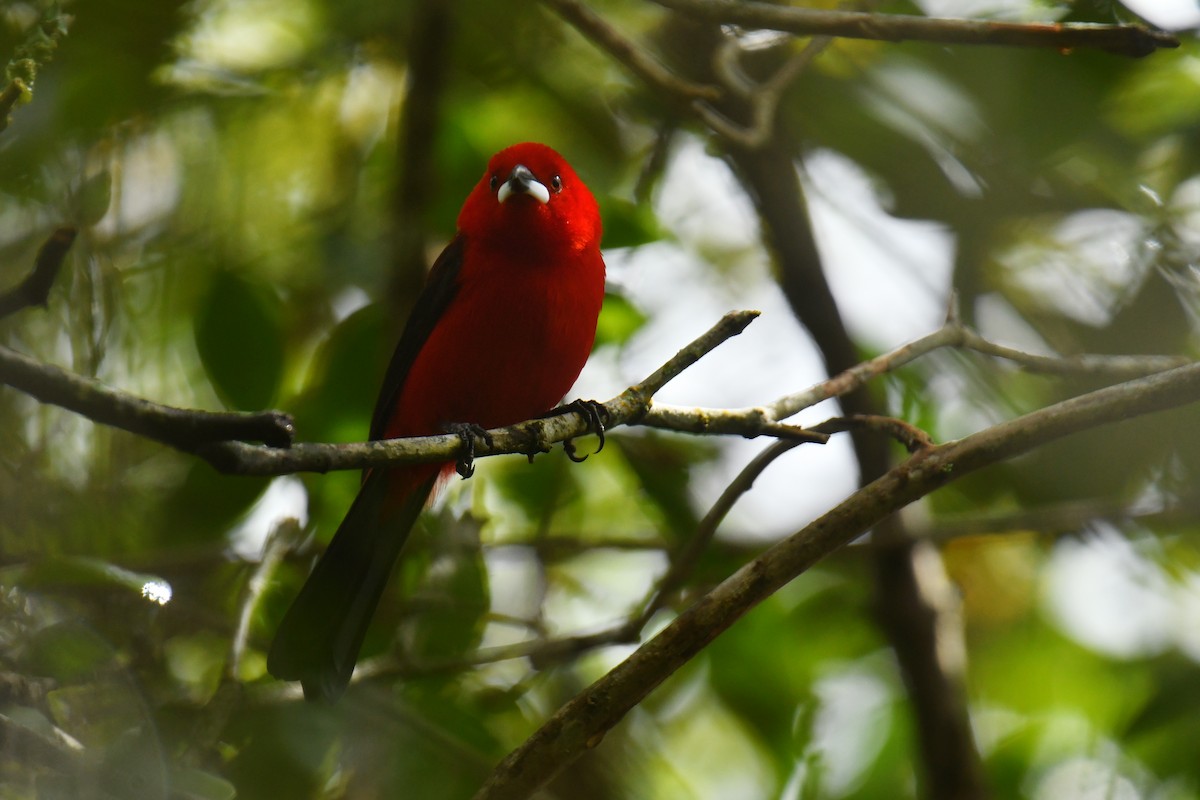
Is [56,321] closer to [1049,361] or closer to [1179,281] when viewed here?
[1049,361]

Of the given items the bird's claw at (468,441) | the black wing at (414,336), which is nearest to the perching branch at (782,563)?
the bird's claw at (468,441)

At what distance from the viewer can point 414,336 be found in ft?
12.5

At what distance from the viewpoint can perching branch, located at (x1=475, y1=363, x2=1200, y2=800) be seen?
2.31 meters

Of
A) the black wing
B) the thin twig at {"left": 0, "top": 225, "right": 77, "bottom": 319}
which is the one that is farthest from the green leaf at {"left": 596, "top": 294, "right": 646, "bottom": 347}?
the thin twig at {"left": 0, "top": 225, "right": 77, "bottom": 319}

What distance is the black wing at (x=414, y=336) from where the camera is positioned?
377 cm

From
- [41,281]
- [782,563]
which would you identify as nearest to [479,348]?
[782,563]

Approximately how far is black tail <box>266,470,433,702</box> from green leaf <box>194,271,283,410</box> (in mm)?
463

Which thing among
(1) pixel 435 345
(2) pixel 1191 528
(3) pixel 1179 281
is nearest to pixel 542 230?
(1) pixel 435 345

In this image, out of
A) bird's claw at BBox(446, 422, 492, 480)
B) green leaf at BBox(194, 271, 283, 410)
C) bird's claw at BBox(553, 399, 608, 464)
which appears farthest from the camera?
green leaf at BBox(194, 271, 283, 410)

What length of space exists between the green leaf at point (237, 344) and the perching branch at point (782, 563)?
5.61 feet

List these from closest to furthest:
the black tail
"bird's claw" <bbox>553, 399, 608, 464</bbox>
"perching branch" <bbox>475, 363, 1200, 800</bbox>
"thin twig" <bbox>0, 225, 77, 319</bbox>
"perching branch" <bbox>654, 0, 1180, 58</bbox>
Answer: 1. "thin twig" <bbox>0, 225, 77, 319</bbox>
2. "perching branch" <bbox>475, 363, 1200, 800</bbox>
3. "perching branch" <bbox>654, 0, 1180, 58</bbox>
4. "bird's claw" <bbox>553, 399, 608, 464</bbox>
5. the black tail

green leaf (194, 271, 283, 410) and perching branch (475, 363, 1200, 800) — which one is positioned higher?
perching branch (475, 363, 1200, 800)

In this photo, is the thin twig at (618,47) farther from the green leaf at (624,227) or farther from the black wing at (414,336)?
the black wing at (414,336)

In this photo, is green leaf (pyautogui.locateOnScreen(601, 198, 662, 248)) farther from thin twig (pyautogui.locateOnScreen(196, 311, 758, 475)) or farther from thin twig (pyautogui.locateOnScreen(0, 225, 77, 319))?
thin twig (pyautogui.locateOnScreen(0, 225, 77, 319))
